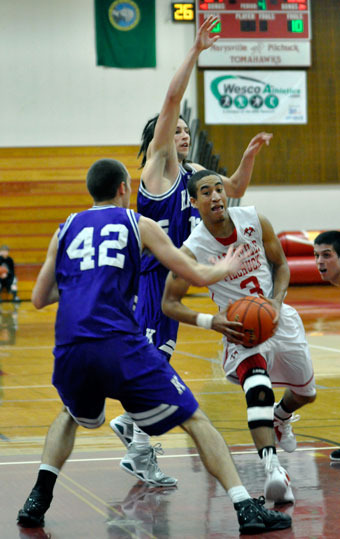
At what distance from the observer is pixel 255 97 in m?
19.8

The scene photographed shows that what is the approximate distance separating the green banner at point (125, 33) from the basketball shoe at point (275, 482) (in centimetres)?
1659

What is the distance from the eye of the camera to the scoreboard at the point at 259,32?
18.7 m

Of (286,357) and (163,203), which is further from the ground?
(163,203)

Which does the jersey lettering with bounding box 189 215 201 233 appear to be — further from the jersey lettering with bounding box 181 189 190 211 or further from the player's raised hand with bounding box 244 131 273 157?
the player's raised hand with bounding box 244 131 273 157

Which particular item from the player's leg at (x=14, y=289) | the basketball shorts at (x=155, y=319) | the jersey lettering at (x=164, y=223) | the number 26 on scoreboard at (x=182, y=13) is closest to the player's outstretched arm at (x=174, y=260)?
the basketball shorts at (x=155, y=319)

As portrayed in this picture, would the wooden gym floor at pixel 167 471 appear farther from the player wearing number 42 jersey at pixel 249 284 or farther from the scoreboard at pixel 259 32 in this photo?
the scoreboard at pixel 259 32

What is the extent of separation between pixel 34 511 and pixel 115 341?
881mm

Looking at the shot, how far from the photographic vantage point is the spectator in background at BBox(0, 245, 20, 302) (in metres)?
18.0

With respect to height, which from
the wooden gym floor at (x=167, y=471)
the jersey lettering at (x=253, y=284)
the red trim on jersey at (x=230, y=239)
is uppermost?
the red trim on jersey at (x=230, y=239)

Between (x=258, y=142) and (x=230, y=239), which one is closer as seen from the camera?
(x=230, y=239)

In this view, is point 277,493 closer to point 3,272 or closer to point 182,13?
point 3,272

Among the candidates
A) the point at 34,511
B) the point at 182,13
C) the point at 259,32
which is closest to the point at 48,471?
the point at 34,511

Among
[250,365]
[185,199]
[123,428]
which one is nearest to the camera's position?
[250,365]

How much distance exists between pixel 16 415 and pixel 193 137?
13.3 meters
